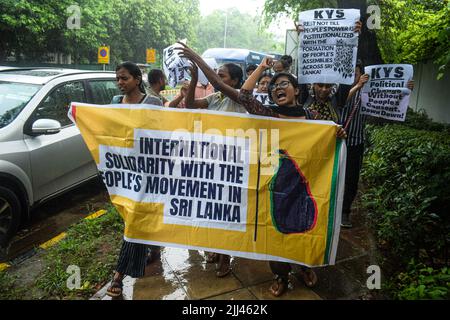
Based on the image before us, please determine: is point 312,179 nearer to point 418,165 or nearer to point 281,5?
Result: point 418,165

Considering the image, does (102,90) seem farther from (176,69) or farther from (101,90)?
(176,69)

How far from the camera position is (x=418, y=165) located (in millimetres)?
4055

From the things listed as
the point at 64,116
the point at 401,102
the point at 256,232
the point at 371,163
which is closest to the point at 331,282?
the point at 256,232

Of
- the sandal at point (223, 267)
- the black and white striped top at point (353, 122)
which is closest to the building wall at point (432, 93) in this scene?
the black and white striped top at point (353, 122)

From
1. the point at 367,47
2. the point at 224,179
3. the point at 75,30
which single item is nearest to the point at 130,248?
the point at 224,179

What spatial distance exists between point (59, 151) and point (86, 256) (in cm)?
148

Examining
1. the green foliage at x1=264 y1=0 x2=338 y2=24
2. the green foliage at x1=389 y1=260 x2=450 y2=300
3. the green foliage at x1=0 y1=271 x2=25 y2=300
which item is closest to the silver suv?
the green foliage at x1=0 y1=271 x2=25 y2=300

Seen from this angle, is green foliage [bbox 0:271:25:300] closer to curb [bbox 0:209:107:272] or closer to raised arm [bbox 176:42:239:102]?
curb [bbox 0:209:107:272]

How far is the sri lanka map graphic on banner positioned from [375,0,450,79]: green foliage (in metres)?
6.23

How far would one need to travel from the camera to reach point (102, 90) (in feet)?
18.2

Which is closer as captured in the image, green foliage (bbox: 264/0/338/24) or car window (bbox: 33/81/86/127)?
car window (bbox: 33/81/86/127)

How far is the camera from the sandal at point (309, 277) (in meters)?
3.04

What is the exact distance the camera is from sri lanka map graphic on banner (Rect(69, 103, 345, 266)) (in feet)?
9.02

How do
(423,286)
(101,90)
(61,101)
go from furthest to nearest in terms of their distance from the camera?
(101,90) < (61,101) < (423,286)
